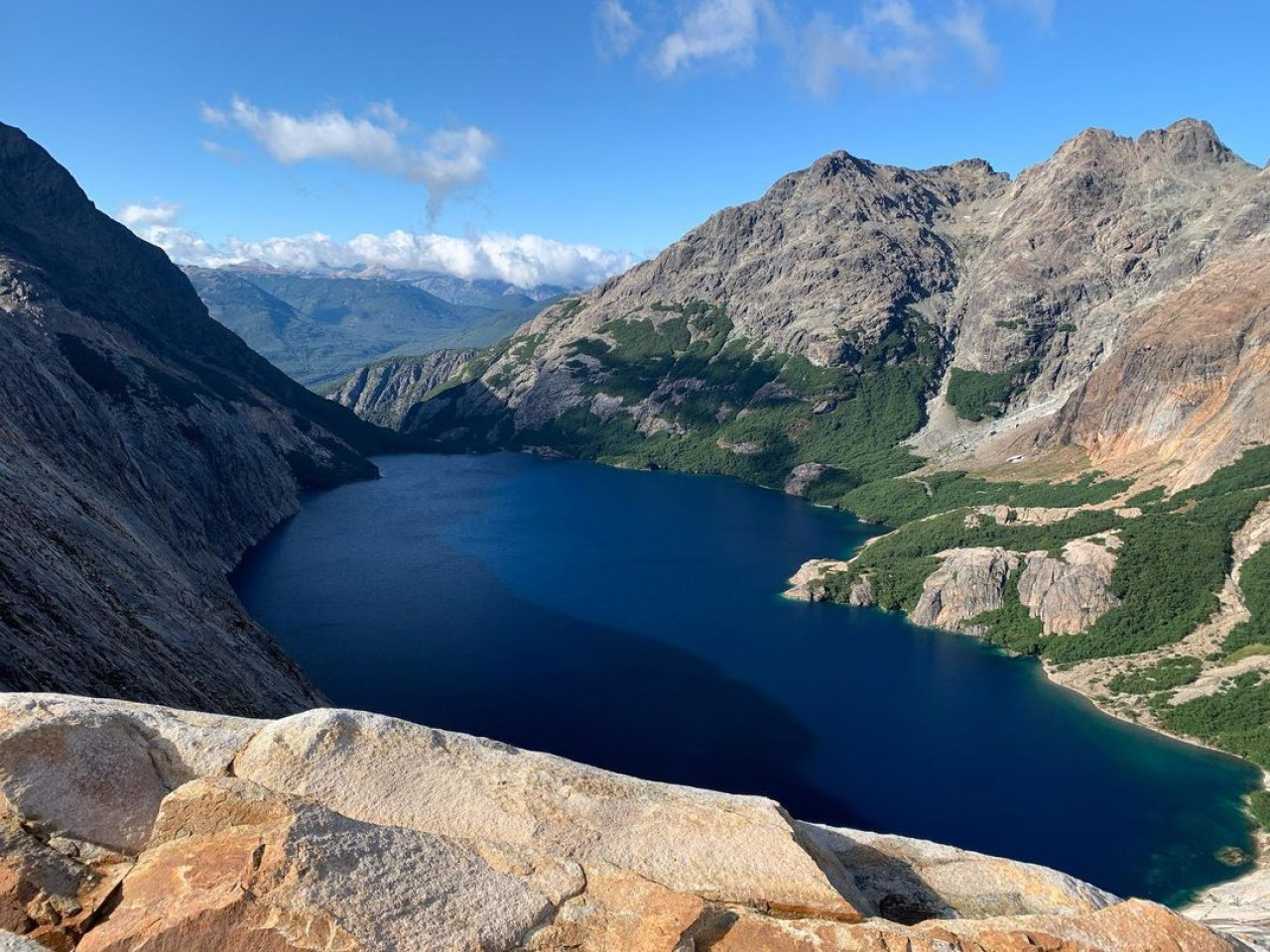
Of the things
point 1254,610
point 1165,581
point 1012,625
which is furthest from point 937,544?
point 1254,610

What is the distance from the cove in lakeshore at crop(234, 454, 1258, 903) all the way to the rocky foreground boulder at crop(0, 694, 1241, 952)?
52353mm

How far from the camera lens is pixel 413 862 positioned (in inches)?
561

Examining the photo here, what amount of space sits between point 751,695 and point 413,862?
77.3m

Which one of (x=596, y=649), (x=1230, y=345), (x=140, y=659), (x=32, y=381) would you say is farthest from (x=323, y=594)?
(x=1230, y=345)

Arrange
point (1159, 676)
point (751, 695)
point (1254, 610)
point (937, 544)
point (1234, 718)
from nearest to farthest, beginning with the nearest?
point (1234, 718) → point (1159, 676) → point (751, 695) → point (1254, 610) → point (937, 544)

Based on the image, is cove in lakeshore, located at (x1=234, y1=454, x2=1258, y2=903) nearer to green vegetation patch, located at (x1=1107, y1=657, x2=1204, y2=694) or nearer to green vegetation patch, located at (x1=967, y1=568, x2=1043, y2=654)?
green vegetation patch, located at (x1=967, y1=568, x2=1043, y2=654)

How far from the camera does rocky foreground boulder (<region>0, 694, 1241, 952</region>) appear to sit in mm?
12852

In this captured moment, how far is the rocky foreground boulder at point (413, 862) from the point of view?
1285cm

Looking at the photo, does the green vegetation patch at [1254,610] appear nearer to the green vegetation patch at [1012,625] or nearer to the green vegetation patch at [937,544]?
the green vegetation patch at [937,544]

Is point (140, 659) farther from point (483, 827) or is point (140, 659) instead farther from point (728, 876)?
point (728, 876)

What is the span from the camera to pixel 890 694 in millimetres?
90125

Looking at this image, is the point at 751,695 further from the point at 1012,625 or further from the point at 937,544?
the point at 937,544

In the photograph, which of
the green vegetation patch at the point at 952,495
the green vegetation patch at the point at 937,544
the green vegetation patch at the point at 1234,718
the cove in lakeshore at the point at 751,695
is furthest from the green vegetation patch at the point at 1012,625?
the green vegetation patch at the point at 952,495

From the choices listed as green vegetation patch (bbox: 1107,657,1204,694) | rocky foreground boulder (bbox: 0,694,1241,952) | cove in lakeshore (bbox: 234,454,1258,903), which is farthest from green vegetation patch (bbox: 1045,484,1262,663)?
rocky foreground boulder (bbox: 0,694,1241,952)
